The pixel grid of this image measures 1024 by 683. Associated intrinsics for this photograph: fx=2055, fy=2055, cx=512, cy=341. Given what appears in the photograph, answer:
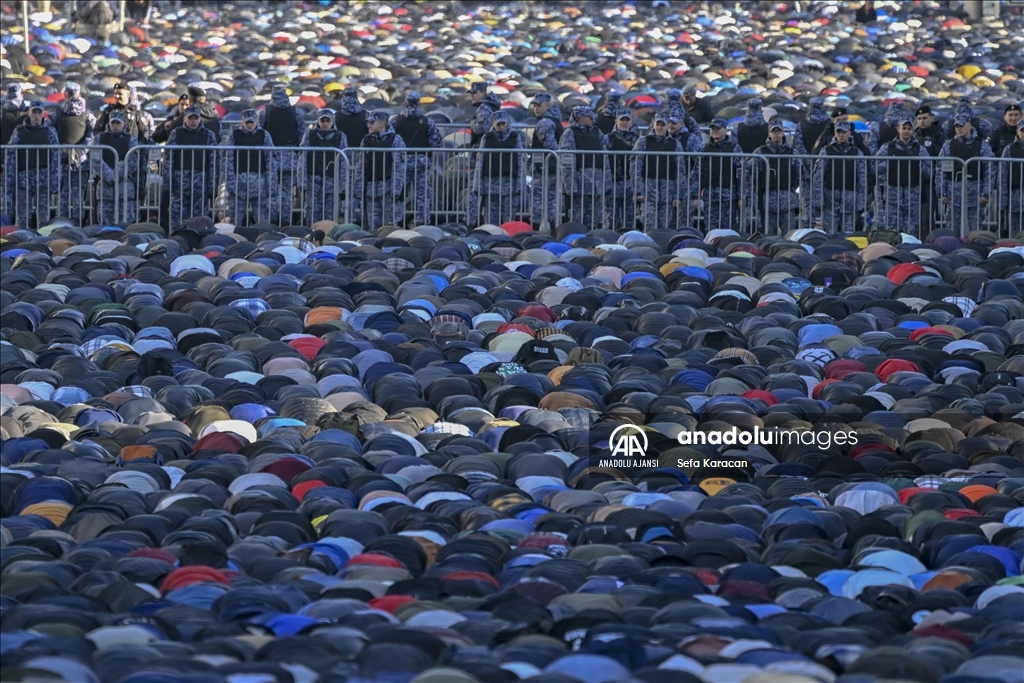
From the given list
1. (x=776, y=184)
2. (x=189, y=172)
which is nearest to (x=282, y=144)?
(x=189, y=172)

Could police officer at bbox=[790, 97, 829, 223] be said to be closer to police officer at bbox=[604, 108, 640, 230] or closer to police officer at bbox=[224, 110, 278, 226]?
police officer at bbox=[604, 108, 640, 230]

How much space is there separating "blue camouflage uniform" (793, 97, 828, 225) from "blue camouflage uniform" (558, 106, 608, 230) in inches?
76.3

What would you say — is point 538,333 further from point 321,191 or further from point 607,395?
point 321,191

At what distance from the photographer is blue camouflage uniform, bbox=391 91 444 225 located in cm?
2002

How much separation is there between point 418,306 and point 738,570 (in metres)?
6.45

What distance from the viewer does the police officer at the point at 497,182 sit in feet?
65.3

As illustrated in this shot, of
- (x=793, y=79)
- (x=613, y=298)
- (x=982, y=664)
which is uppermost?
(x=793, y=79)

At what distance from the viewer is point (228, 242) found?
19094 millimetres

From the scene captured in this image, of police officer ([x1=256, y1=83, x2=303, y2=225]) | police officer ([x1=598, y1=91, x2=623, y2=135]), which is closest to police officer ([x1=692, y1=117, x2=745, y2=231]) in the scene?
police officer ([x1=598, y1=91, x2=623, y2=135])

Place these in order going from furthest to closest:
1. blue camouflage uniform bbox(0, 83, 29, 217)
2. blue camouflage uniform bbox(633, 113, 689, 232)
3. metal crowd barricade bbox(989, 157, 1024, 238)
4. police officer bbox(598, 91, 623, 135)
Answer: police officer bbox(598, 91, 623, 135) → blue camouflage uniform bbox(0, 83, 29, 217) → blue camouflage uniform bbox(633, 113, 689, 232) → metal crowd barricade bbox(989, 157, 1024, 238)

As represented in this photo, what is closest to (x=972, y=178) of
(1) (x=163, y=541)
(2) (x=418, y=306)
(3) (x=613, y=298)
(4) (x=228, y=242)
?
(3) (x=613, y=298)

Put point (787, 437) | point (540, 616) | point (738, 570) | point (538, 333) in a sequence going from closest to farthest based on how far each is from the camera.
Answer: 1. point (540, 616)
2. point (738, 570)
3. point (787, 437)
4. point (538, 333)

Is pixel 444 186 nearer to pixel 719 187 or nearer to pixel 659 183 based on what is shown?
pixel 659 183

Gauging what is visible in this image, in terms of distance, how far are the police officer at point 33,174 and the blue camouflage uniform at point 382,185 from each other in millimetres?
2951
